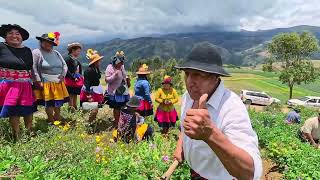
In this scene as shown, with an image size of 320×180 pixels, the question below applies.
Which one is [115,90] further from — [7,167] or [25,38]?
[7,167]

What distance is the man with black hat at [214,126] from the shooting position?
84.4 inches

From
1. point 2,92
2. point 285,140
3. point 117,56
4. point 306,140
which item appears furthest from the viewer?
point 306,140

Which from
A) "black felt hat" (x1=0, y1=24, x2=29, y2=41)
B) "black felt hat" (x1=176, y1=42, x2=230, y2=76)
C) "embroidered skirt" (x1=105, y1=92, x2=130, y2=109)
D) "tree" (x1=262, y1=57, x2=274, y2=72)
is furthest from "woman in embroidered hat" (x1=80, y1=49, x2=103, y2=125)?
"tree" (x1=262, y1=57, x2=274, y2=72)

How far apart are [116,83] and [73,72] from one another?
1041mm

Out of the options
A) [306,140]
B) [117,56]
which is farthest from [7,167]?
[306,140]

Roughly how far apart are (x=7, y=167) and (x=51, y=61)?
14.3ft

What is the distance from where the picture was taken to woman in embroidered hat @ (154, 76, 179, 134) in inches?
394

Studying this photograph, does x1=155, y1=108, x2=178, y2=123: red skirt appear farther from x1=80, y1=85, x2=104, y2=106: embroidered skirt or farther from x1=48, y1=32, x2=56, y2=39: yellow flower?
x1=48, y1=32, x2=56, y2=39: yellow flower

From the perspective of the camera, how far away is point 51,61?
781cm

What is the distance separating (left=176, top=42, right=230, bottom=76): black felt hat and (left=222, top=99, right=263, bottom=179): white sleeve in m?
0.26

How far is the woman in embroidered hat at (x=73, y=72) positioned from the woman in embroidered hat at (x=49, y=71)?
909 millimetres

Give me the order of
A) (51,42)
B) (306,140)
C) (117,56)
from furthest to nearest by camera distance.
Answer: (306,140)
(117,56)
(51,42)

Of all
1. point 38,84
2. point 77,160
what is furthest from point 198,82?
point 38,84

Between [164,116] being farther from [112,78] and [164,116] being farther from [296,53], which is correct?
[296,53]
